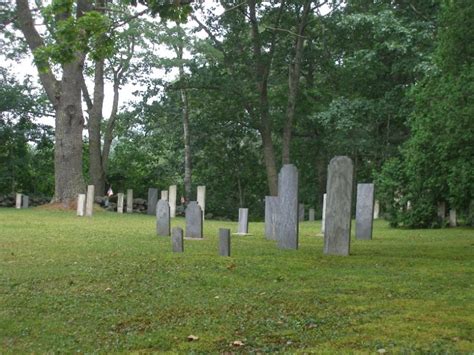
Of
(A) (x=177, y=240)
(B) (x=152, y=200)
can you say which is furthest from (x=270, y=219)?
(B) (x=152, y=200)

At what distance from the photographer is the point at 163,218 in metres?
13.4

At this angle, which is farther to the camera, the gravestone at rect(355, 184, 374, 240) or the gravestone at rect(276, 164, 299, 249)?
the gravestone at rect(355, 184, 374, 240)

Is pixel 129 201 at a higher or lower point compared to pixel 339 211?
lower

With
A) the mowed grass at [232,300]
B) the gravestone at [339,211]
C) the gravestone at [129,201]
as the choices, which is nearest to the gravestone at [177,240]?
the mowed grass at [232,300]

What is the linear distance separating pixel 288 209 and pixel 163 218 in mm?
3508

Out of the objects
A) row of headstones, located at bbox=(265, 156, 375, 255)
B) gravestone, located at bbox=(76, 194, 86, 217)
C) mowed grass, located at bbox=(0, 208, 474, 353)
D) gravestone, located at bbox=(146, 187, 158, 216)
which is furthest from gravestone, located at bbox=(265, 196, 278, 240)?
gravestone, located at bbox=(146, 187, 158, 216)

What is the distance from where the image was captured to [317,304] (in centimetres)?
631

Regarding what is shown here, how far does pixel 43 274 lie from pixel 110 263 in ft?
3.74

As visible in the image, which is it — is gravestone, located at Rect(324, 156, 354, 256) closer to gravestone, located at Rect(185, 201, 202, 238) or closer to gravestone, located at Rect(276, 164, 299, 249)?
gravestone, located at Rect(276, 164, 299, 249)

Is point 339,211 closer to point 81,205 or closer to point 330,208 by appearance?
point 330,208

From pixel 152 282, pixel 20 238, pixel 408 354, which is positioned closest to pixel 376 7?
pixel 20 238

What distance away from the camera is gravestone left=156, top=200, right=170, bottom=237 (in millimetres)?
13398

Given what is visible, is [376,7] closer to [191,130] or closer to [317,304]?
[191,130]

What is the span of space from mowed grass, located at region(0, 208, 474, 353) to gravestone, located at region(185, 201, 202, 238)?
2055mm
